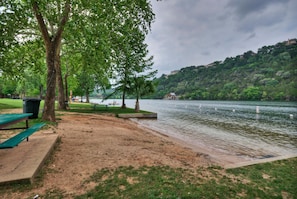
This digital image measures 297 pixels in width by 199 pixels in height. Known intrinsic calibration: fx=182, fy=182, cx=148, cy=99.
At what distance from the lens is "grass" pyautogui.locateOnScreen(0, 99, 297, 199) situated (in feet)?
9.50

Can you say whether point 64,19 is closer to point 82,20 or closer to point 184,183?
point 82,20

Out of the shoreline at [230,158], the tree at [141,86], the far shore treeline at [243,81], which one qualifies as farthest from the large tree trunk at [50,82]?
the far shore treeline at [243,81]

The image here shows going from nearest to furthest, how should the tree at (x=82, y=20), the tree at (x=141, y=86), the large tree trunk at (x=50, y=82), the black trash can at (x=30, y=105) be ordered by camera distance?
the tree at (x=82, y=20) → the large tree trunk at (x=50, y=82) → the black trash can at (x=30, y=105) → the tree at (x=141, y=86)

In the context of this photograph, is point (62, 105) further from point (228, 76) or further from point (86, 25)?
point (228, 76)

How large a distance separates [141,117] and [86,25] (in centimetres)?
1486

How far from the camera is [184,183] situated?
3385 mm

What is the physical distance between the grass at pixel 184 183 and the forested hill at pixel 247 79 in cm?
9612

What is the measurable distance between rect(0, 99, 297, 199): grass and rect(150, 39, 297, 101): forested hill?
96.1 meters

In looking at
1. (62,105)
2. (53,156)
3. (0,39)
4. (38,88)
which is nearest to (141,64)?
(62,105)

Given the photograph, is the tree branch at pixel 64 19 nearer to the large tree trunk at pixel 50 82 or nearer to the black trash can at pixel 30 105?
the large tree trunk at pixel 50 82

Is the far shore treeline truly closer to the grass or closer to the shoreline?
the shoreline

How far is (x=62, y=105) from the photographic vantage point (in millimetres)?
18203

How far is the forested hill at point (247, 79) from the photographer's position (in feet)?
291

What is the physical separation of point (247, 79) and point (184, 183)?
4704 inches
